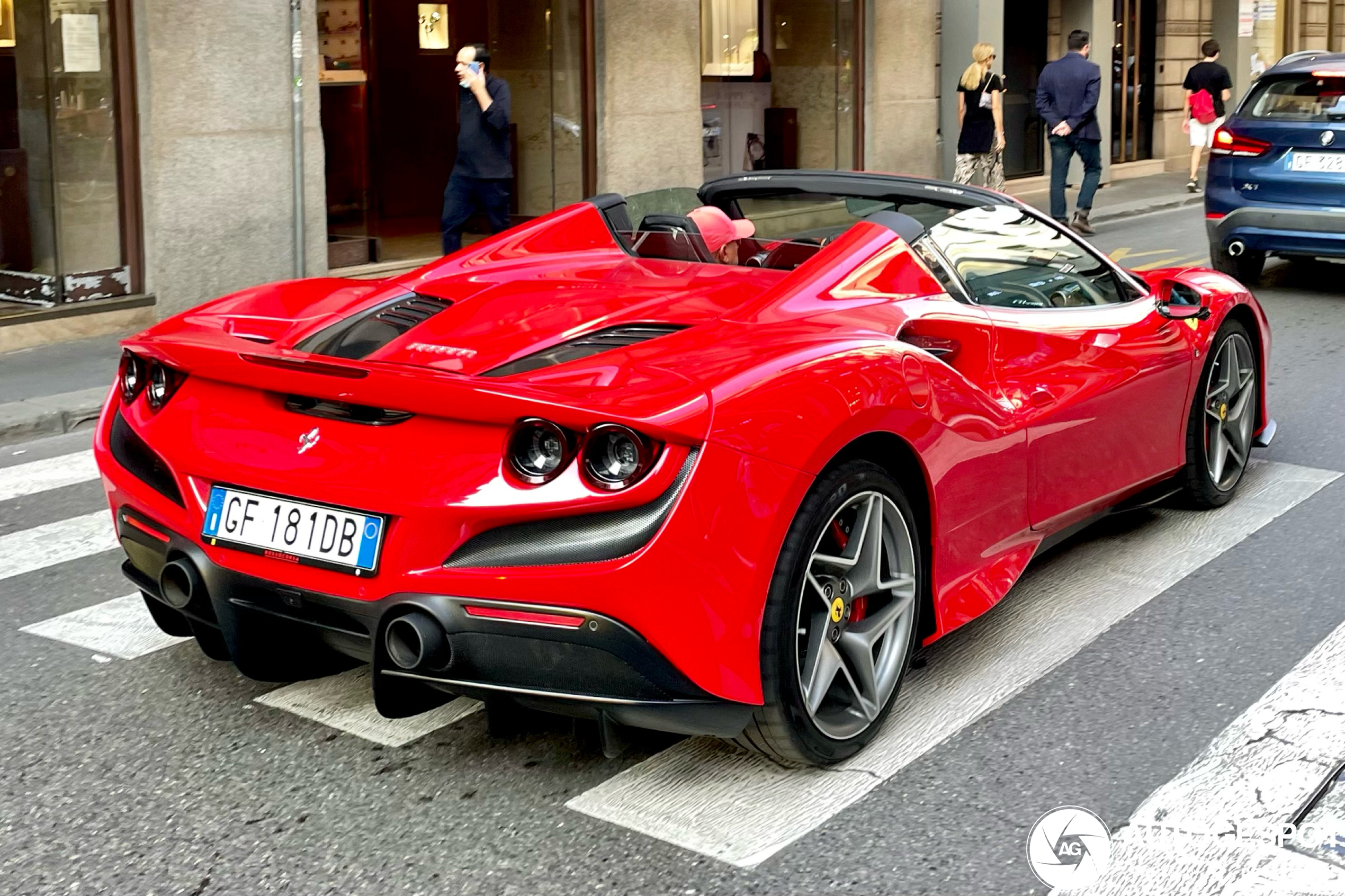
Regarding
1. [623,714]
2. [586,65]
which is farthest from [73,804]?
[586,65]

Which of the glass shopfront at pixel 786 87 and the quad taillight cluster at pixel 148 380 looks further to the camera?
the glass shopfront at pixel 786 87

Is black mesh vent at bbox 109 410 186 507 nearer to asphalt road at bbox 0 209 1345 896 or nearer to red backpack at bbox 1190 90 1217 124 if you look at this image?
asphalt road at bbox 0 209 1345 896

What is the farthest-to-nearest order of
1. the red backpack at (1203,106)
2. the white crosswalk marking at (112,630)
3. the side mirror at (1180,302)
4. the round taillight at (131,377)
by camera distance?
1. the red backpack at (1203,106)
2. the side mirror at (1180,302)
3. the white crosswalk marking at (112,630)
4. the round taillight at (131,377)

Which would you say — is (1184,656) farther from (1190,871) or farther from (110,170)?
(110,170)

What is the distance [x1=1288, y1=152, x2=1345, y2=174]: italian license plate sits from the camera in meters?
11.2

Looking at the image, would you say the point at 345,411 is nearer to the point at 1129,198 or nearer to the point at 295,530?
the point at 295,530

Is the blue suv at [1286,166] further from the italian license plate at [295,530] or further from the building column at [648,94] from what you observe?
the italian license plate at [295,530]

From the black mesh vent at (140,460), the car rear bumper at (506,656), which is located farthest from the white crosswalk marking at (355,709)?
the black mesh vent at (140,460)

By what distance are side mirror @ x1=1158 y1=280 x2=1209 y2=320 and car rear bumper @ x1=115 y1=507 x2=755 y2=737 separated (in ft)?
8.88

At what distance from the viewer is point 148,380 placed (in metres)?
4.12

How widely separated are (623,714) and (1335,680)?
81.9 inches

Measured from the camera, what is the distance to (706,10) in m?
16.9

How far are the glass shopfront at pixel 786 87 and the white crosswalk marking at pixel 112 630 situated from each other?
12.7m

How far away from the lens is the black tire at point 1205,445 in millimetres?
5762
